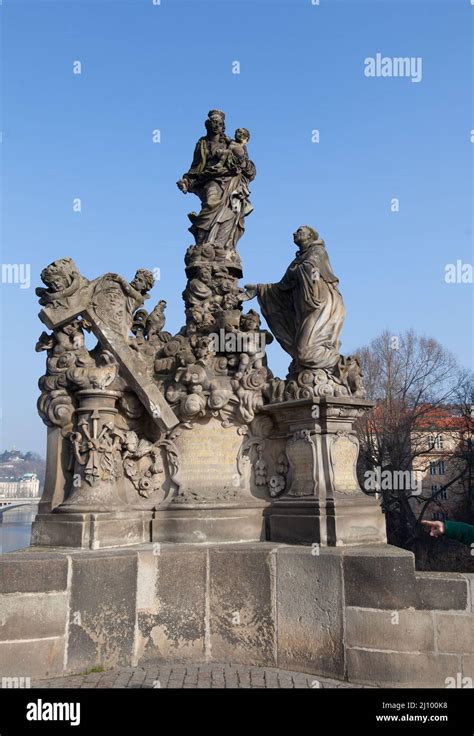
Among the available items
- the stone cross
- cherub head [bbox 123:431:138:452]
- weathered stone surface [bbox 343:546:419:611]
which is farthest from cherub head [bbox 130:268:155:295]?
weathered stone surface [bbox 343:546:419:611]

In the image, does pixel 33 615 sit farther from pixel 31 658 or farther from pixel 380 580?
pixel 380 580

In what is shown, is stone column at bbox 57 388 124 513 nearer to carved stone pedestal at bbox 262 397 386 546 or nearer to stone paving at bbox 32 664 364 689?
stone paving at bbox 32 664 364 689

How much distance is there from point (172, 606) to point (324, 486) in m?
1.93

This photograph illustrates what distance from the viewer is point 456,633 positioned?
5543mm

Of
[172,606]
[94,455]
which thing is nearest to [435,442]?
[172,606]

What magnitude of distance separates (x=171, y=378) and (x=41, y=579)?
263cm

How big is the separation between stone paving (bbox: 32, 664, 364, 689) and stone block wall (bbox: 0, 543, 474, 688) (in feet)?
0.36

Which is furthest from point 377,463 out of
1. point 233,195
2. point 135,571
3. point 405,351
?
point 135,571

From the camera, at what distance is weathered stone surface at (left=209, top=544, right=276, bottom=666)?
242 inches

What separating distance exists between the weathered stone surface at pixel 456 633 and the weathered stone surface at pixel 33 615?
3.33 metres

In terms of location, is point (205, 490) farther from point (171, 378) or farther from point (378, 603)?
Result: point (378, 603)

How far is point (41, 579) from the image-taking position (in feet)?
18.8

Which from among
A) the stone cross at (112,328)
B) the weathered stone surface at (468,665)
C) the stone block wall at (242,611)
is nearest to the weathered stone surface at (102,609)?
Result: the stone block wall at (242,611)

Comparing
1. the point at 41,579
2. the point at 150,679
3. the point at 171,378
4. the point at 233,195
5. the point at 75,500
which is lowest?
the point at 150,679
